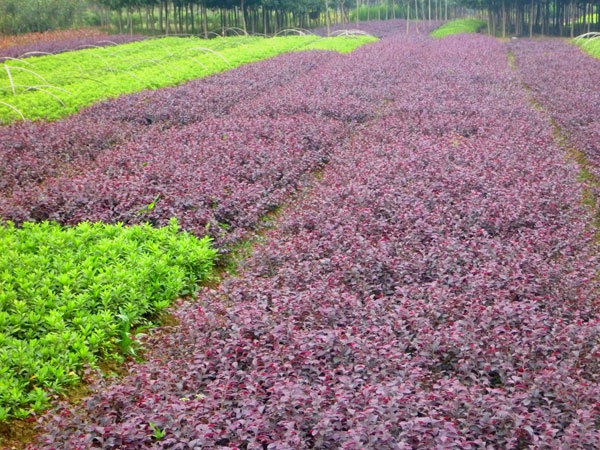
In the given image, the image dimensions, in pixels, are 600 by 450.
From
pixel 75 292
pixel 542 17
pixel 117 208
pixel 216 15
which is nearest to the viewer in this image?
pixel 75 292

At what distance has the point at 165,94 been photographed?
1520 centimetres

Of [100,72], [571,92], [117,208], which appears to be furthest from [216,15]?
[117,208]

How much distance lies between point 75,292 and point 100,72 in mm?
15957

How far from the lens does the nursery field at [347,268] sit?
11.4 feet

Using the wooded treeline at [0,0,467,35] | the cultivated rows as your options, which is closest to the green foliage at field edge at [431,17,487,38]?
the wooded treeline at [0,0,467,35]

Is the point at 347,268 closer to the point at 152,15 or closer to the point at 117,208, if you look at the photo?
the point at 117,208

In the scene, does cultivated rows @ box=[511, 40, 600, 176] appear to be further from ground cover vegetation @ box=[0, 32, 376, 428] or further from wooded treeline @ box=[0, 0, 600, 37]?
wooded treeline @ box=[0, 0, 600, 37]

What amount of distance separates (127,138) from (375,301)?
7872 millimetres

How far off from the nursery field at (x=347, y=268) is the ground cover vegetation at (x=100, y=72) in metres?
1.49

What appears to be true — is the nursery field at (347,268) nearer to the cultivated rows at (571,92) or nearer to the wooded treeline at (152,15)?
the cultivated rows at (571,92)

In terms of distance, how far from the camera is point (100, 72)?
64.7 ft

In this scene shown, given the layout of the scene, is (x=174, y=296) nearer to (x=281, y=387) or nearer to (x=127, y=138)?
(x=281, y=387)

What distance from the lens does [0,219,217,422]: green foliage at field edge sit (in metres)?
4.29

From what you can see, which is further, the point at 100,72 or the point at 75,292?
the point at 100,72
